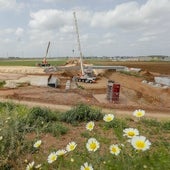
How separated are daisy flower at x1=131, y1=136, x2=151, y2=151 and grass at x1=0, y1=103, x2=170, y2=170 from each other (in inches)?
4.8

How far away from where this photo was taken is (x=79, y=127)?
796 centimetres

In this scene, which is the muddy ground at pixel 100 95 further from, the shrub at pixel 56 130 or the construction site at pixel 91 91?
the shrub at pixel 56 130

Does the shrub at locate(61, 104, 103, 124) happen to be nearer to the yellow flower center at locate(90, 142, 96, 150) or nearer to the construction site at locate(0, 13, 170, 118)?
the yellow flower center at locate(90, 142, 96, 150)

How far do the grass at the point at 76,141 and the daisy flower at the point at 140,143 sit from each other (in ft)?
0.40

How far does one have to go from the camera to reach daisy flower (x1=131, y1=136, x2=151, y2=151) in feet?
8.34

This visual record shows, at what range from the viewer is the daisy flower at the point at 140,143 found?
8.34ft

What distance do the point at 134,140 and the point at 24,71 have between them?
45.1 metres

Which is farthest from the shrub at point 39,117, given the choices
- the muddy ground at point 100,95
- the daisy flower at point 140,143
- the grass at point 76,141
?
the muddy ground at point 100,95

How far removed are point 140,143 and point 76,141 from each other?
164 inches

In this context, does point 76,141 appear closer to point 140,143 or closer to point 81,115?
point 81,115

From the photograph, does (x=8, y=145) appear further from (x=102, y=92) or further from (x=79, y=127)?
(x=102, y=92)

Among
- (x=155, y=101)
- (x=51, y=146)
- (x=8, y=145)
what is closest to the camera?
(x=8, y=145)

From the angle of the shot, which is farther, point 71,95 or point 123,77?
point 123,77

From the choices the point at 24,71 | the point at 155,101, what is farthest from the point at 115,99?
the point at 24,71
